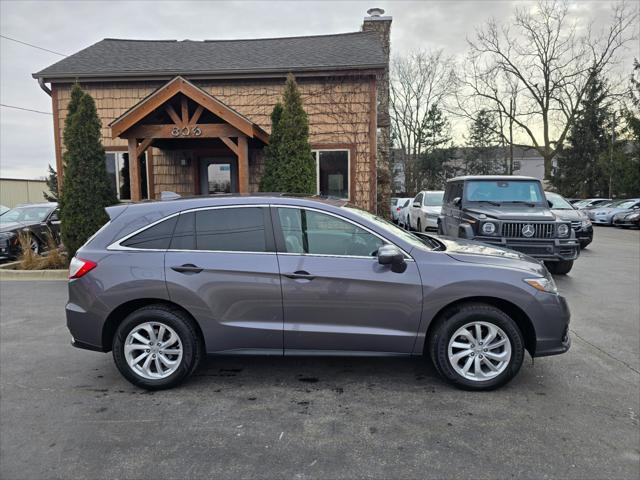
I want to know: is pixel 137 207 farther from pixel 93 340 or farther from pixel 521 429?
pixel 521 429

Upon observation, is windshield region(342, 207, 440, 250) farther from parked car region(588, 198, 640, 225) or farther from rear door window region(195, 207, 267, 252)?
parked car region(588, 198, 640, 225)

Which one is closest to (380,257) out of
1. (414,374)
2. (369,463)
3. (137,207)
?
(414,374)

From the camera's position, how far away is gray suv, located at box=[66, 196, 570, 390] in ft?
11.7

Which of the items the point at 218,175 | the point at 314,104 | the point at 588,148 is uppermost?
the point at 588,148

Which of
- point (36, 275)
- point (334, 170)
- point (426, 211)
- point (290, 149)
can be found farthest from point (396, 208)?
point (36, 275)

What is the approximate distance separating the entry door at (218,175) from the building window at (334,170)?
2.51 metres

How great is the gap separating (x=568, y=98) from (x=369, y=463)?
40291 millimetres

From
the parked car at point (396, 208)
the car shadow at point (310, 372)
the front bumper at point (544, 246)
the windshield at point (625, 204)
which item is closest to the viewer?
the car shadow at point (310, 372)

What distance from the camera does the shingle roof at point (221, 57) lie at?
11758 millimetres

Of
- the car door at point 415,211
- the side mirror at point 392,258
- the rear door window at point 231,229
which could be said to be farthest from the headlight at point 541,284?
the car door at point 415,211

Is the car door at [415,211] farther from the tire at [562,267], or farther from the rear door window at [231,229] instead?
the rear door window at [231,229]

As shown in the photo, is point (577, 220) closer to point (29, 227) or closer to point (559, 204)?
point (559, 204)

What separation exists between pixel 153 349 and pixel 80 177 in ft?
21.1

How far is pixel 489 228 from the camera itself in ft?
25.6
